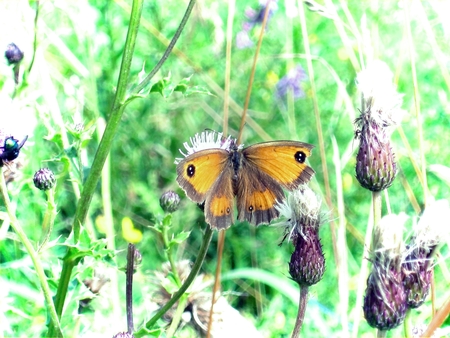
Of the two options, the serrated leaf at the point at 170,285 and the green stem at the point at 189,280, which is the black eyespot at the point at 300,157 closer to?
the green stem at the point at 189,280

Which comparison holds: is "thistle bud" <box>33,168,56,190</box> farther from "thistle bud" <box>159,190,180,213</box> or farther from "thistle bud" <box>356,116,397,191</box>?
"thistle bud" <box>356,116,397,191</box>

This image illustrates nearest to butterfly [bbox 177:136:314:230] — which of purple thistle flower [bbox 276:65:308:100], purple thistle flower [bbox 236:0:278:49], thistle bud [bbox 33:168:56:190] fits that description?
thistle bud [bbox 33:168:56:190]

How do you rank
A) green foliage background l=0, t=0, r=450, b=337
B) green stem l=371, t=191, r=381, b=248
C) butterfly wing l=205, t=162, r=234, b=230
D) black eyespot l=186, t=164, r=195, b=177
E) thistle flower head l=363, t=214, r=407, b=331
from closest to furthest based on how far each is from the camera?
1. thistle flower head l=363, t=214, r=407, b=331
2. green stem l=371, t=191, r=381, b=248
3. butterfly wing l=205, t=162, r=234, b=230
4. black eyespot l=186, t=164, r=195, b=177
5. green foliage background l=0, t=0, r=450, b=337

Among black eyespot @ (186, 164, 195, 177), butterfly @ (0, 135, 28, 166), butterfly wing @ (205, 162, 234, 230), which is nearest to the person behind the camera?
butterfly @ (0, 135, 28, 166)

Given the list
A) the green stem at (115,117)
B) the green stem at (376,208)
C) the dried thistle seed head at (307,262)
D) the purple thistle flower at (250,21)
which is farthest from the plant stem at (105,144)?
the purple thistle flower at (250,21)

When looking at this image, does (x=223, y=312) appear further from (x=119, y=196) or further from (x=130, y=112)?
(x=130, y=112)

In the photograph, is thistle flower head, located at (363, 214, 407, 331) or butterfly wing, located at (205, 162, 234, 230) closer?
thistle flower head, located at (363, 214, 407, 331)
